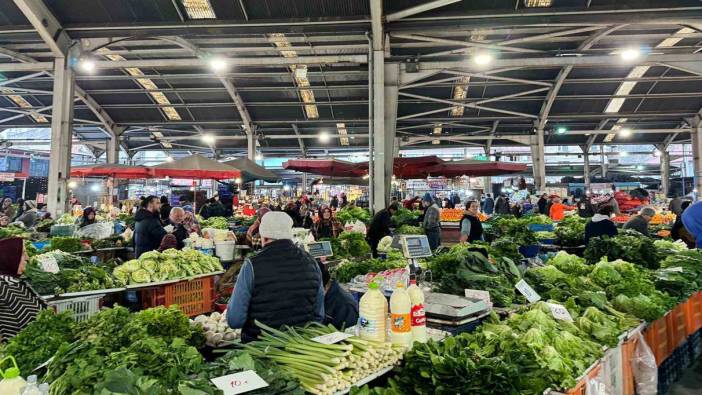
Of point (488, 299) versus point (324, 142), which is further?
point (324, 142)

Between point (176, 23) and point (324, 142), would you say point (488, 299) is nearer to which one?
point (176, 23)

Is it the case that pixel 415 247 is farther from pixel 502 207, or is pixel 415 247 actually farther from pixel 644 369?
pixel 502 207

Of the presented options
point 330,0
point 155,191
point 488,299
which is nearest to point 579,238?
point 488,299

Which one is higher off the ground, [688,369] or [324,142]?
[324,142]

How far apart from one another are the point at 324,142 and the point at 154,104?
7984 millimetres

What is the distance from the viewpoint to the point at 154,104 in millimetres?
16078

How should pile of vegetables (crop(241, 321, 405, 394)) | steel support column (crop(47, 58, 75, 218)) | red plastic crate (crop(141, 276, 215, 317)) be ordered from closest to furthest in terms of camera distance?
pile of vegetables (crop(241, 321, 405, 394)), red plastic crate (crop(141, 276, 215, 317)), steel support column (crop(47, 58, 75, 218))

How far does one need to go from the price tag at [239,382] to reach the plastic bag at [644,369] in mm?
3173

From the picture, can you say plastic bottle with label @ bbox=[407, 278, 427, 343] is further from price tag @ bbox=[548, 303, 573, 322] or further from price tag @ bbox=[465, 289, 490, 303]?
price tag @ bbox=[548, 303, 573, 322]

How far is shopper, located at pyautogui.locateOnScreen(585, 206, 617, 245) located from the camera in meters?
6.22

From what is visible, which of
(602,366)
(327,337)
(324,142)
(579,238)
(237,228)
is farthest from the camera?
(324,142)

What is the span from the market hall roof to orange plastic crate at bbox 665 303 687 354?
279 inches

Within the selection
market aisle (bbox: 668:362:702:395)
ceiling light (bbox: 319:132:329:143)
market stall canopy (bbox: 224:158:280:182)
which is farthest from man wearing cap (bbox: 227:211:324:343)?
ceiling light (bbox: 319:132:329:143)

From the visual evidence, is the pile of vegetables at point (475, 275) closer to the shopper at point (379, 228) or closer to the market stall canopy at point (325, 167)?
the shopper at point (379, 228)
